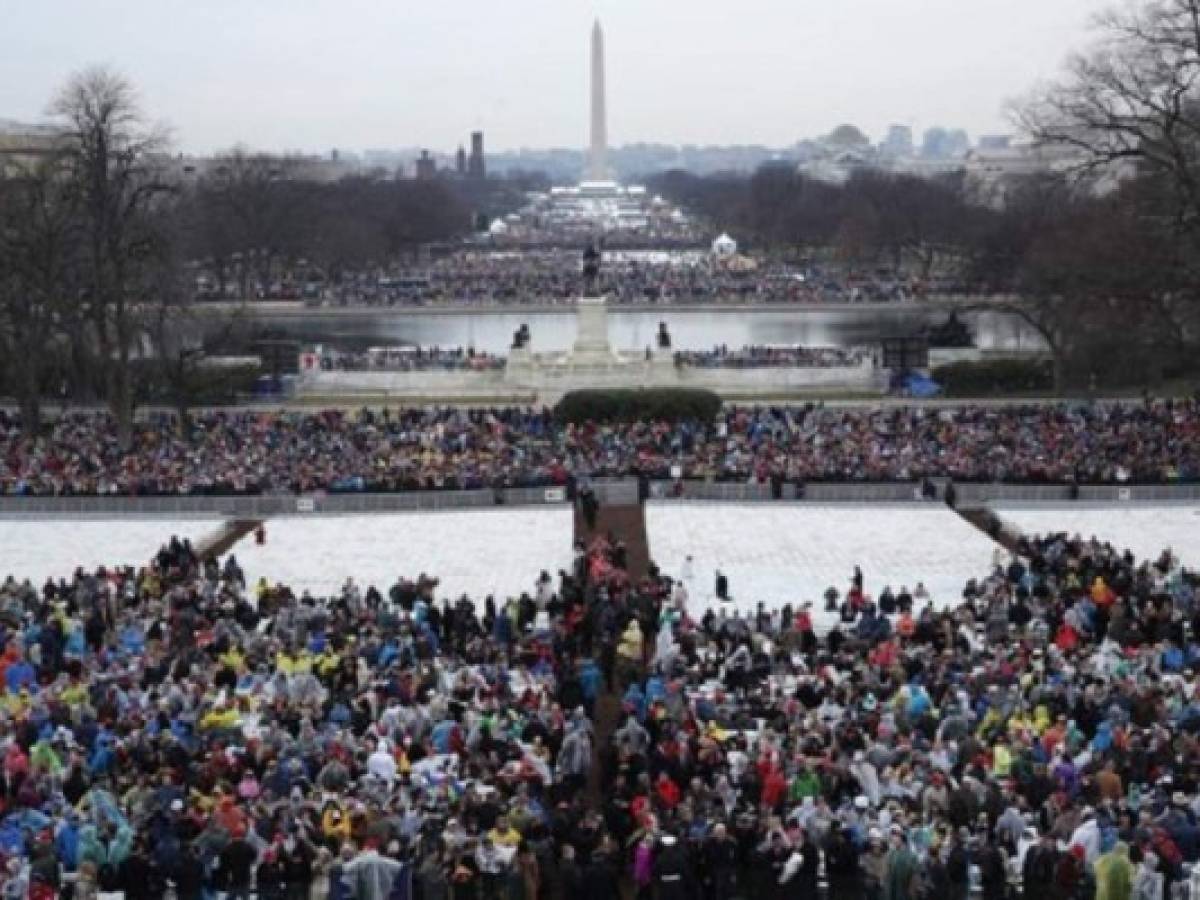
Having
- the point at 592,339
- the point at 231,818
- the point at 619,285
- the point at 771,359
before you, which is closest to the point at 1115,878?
the point at 231,818

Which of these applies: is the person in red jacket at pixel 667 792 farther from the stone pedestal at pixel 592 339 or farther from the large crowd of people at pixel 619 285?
the large crowd of people at pixel 619 285

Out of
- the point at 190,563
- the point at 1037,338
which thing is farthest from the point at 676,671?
the point at 1037,338

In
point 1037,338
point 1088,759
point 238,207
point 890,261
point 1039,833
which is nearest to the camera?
point 1039,833

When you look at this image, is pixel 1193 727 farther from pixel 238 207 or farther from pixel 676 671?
pixel 238 207

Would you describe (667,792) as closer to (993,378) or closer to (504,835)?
(504,835)

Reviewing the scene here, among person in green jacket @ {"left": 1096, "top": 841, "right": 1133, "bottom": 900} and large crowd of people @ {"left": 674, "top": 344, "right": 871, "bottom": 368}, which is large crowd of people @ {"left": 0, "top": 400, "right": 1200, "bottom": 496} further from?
person in green jacket @ {"left": 1096, "top": 841, "right": 1133, "bottom": 900}

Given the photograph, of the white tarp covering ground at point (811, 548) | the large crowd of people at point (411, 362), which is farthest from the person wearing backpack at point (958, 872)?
the large crowd of people at point (411, 362)
